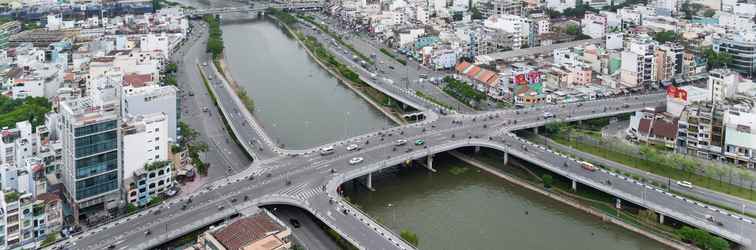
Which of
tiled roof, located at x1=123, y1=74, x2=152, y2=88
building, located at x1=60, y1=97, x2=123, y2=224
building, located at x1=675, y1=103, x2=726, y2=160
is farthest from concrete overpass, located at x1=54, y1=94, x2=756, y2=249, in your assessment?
tiled roof, located at x1=123, y1=74, x2=152, y2=88

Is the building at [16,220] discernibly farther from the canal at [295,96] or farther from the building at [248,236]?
the canal at [295,96]

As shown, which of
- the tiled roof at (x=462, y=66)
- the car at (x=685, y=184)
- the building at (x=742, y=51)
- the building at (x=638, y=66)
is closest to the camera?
the car at (x=685, y=184)

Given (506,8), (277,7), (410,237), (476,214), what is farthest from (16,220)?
(277,7)

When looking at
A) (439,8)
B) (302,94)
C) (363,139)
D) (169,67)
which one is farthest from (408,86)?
(439,8)

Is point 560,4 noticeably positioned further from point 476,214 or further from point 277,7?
point 476,214

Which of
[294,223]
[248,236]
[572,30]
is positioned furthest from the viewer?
[572,30]

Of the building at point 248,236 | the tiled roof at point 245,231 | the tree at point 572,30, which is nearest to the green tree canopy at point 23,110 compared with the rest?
the building at point 248,236

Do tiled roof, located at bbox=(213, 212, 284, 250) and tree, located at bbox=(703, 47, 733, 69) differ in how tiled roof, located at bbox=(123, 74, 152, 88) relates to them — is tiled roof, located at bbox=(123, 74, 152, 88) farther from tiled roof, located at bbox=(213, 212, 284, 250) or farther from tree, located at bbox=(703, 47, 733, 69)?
tree, located at bbox=(703, 47, 733, 69)
